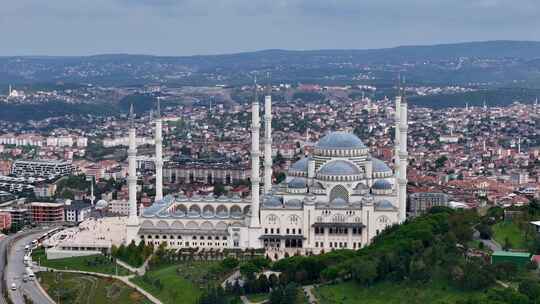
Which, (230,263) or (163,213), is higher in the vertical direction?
(163,213)

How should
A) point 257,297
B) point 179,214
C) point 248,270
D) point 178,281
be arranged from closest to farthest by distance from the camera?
point 257,297
point 248,270
point 178,281
point 179,214

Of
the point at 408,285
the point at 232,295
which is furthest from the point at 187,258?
the point at 408,285

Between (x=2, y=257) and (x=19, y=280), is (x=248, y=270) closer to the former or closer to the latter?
(x=19, y=280)

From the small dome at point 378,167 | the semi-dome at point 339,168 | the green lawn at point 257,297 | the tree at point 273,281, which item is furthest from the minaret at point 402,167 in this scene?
the green lawn at point 257,297

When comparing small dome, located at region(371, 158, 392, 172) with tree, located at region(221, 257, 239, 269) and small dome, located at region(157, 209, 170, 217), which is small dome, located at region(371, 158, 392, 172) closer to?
small dome, located at region(157, 209, 170, 217)

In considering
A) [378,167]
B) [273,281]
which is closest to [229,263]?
[273,281]

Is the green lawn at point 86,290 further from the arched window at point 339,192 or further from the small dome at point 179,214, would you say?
the arched window at point 339,192

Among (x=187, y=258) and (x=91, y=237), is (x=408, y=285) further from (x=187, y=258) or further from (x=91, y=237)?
(x=91, y=237)

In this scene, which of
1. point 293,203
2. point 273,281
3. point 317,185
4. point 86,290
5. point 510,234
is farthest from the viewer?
point 317,185
